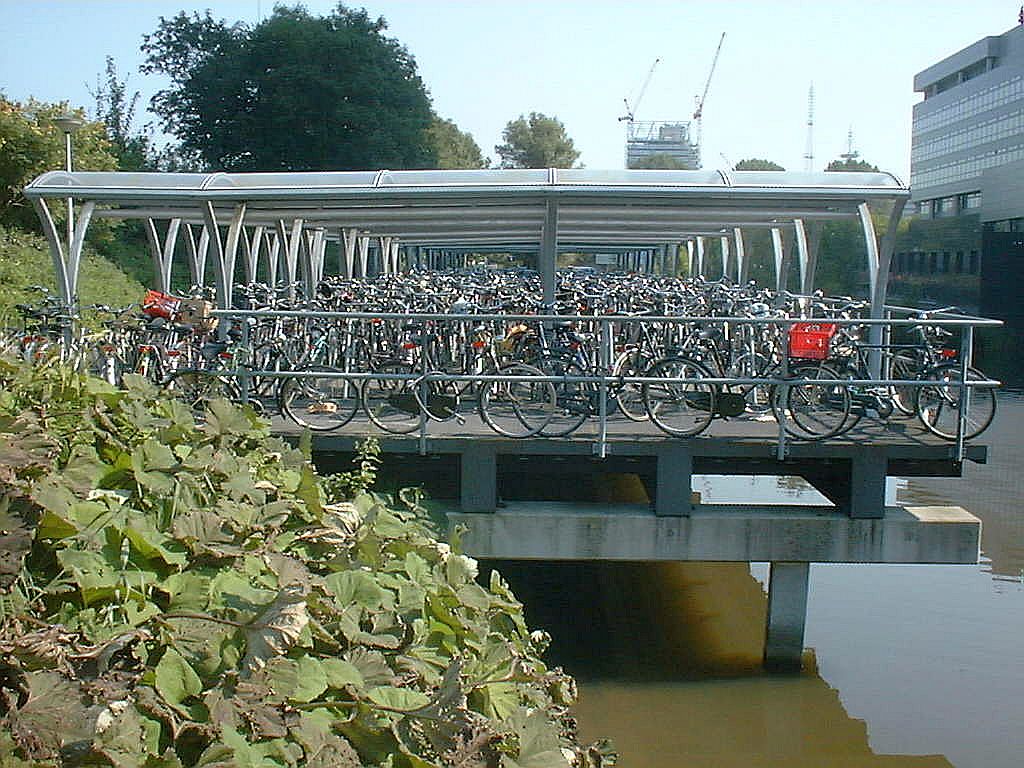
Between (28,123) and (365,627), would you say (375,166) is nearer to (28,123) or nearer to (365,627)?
(28,123)

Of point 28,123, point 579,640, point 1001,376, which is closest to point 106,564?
point 579,640

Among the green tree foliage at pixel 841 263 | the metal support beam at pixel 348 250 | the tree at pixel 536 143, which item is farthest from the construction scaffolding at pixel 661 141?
the metal support beam at pixel 348 250

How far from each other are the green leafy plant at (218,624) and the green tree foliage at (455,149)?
141ft

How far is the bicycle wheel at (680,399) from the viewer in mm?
7996

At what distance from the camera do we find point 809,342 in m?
8.41

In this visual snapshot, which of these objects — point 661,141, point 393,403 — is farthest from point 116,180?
point 661,141

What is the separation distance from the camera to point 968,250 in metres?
38.7

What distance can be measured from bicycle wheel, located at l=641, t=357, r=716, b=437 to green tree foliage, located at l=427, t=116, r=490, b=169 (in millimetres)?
38572

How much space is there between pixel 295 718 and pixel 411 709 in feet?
1.12

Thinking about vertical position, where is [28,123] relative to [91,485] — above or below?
above

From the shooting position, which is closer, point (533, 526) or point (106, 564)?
point (106, 564)

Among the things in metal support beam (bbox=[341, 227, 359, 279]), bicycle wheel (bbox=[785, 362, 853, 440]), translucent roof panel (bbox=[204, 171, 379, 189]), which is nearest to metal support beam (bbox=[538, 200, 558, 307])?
translucent roof panel (bbox=[204, 171, 379, 189])

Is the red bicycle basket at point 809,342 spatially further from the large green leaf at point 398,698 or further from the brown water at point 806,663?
the large green leaf at point 398,698

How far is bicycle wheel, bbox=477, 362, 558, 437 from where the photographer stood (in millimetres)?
7863
